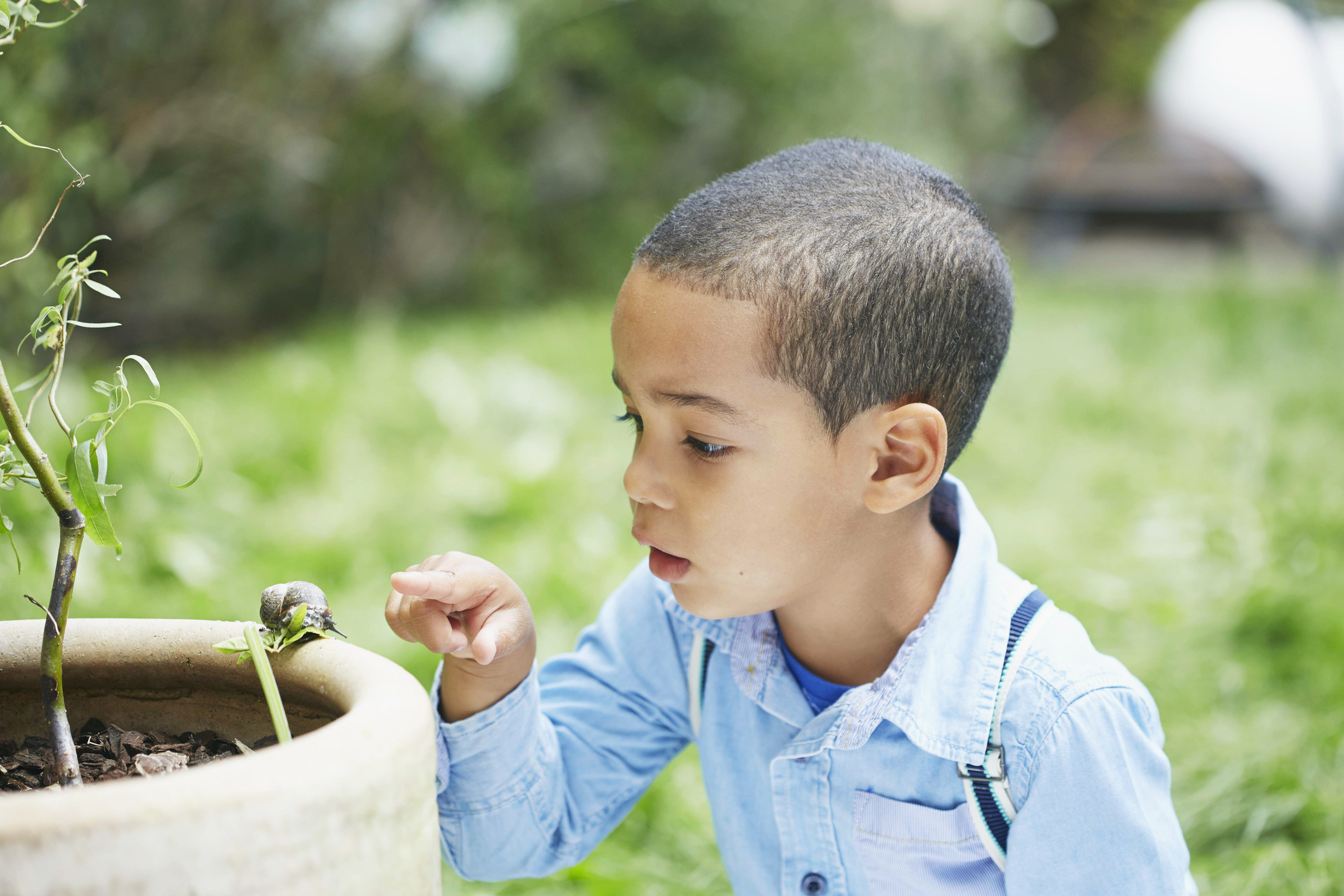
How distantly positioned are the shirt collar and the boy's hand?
0.93 ft

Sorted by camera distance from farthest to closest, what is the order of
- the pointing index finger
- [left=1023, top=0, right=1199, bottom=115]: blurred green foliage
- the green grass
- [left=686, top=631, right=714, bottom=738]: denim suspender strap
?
[left=1023, top=0, right=1199, bottom=115]: blurred green foliage, the green grass, [left=686, top=631, right=714, bottom=738]: denim suspender strap, the pointing index finger

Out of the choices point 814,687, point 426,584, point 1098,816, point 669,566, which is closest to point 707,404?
point 669,566

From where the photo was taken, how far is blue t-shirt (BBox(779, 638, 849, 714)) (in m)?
1.21

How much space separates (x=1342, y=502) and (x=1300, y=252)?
215 inches

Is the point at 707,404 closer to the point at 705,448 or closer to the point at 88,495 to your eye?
the point at 705,448

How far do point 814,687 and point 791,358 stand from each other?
15.8 inches

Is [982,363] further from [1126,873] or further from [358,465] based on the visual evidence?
[358,465]

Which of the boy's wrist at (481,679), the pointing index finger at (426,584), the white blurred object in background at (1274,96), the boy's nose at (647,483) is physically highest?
the white blurred object in background at (1274,96)

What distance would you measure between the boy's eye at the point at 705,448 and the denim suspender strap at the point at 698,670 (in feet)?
0.99

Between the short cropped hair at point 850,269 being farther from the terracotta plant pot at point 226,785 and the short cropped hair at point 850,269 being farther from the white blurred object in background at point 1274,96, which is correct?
the white blurred object in background at point 1274,96

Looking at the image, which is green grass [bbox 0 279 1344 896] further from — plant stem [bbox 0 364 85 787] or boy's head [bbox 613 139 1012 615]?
plant stem [bbox 0 364 85 787]

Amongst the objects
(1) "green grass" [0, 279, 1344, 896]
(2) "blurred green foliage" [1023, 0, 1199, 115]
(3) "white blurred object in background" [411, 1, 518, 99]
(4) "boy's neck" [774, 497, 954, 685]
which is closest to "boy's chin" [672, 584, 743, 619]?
(4) "boy's neck" [774, 497, 954, 685]

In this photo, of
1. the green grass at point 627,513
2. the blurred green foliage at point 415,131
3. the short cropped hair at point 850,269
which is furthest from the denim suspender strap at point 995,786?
the blurred green foliage at point 415,131

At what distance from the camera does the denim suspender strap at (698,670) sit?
4.15 ft
